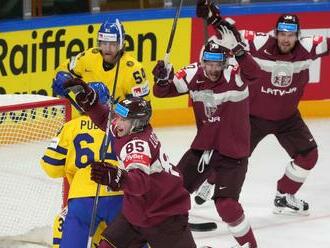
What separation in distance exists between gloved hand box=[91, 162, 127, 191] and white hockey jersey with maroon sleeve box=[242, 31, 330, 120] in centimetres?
255

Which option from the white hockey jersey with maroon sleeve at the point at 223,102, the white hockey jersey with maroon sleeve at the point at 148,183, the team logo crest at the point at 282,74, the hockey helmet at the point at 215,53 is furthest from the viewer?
the team logo crest at the point at 282,74

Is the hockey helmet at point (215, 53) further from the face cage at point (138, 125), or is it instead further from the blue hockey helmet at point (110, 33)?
the face cage at point (138, 125)

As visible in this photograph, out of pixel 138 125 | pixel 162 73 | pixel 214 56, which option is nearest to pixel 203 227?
pixel 162 73

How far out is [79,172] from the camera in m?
5.16

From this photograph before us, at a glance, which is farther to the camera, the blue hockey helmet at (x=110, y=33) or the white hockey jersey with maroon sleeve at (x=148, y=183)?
the blue hockey helmet at (x=110, y=33)

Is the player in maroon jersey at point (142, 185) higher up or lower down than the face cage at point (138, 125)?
lower down

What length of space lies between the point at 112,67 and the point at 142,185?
7.11 ft

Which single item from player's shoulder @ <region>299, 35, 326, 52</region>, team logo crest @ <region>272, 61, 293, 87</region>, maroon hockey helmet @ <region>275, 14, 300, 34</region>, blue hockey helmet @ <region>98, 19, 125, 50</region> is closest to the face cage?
blue hockey helmet @ <region>98, 19, 125, 50</region>

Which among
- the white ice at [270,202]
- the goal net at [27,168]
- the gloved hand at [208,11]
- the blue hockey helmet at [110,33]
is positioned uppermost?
the gloved hand at [208,11]

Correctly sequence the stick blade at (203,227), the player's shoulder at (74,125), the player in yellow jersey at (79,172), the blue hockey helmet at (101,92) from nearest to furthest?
the player in yellow jersey at (79,172), the player's shoulder at (74,125), the blue hockey helmet at (101,92), the stick blade at (203,227)

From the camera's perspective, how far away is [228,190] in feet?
20.0

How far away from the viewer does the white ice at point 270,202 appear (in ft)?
22.2

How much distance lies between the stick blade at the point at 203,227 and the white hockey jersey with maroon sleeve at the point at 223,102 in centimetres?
81

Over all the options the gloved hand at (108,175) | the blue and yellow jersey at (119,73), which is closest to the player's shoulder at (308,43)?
the blue and yellow jersey at (119,73)
